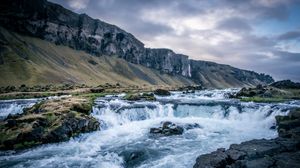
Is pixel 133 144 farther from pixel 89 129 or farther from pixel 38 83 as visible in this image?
pixel 38 83

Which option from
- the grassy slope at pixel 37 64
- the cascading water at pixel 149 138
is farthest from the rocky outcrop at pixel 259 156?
the grassy slope at pixel 37 64

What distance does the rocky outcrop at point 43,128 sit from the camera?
26.3 m

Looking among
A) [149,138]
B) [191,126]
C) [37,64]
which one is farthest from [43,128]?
[37,64]

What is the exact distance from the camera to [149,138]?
100 ft

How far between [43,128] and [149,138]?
1127 centimetres

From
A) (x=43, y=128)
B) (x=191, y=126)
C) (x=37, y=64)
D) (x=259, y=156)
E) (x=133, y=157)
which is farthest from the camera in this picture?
(x=37, y=64)

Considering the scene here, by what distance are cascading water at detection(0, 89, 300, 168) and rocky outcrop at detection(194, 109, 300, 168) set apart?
12.3ft

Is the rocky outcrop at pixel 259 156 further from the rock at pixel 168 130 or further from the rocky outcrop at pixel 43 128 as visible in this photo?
the rocky outcrop at pixel 43 128

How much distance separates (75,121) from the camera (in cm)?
3117

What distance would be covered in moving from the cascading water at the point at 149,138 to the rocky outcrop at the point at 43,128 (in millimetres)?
1159

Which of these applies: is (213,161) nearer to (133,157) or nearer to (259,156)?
(259,156)

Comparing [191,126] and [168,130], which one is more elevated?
[191,126]

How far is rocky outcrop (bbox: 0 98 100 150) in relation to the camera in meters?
26.3

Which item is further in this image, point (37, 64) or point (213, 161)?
point (37, 64)
